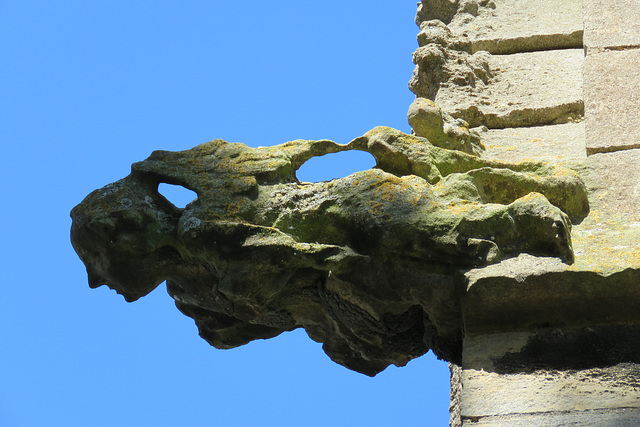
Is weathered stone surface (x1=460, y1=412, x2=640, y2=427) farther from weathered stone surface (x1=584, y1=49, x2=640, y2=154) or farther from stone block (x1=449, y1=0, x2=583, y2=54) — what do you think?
stone block (x1=449, y1=0, x2=583, y2=54)

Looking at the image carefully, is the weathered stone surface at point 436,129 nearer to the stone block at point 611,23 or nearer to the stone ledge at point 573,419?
the stone block at point 611,23

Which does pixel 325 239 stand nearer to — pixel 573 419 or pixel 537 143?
pixel 573 419

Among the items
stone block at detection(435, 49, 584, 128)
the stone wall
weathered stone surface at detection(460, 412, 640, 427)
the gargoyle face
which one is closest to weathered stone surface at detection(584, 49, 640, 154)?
the stone wall

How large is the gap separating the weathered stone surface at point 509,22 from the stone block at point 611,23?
11 centimetres

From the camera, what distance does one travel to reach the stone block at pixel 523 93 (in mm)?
4148

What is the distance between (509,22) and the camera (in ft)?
15.6

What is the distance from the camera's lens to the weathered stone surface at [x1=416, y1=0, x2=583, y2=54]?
4578mm

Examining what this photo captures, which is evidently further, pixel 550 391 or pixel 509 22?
pixel 509 22

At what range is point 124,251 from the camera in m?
3.14

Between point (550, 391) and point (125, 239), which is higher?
point (125, 239)

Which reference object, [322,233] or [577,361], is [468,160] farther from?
[577,361]

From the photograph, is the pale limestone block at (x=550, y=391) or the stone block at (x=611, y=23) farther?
the stone block at (x=611, y=23)

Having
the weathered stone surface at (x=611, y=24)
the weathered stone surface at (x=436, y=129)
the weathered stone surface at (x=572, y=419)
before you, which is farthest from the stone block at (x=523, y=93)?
the weathered stone surface at (x=572, y=419)

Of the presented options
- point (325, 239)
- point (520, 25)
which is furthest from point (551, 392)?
point (520, 25)
